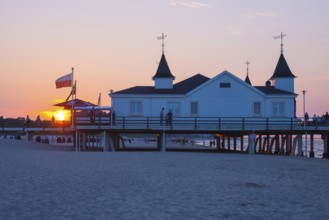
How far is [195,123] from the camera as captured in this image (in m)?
35.3

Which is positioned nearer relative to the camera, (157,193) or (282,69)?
(157,193)

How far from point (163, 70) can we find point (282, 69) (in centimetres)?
1062

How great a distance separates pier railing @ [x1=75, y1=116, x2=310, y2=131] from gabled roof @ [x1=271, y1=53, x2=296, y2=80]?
18.7ft

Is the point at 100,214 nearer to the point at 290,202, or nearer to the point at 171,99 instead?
the point at 290,202

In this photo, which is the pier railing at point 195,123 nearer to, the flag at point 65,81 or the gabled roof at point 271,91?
the gabled roof at point 271,91

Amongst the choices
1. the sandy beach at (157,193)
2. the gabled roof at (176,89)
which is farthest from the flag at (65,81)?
the sandy beach at (157,193)

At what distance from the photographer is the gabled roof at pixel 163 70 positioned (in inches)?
1603

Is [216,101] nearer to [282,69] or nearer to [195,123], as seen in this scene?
[195,123]

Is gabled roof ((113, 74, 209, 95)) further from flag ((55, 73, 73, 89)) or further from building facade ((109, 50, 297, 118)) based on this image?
flag ((55, 73, 73, 89))

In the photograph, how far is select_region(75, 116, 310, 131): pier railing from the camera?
1395 inches

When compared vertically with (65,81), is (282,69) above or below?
above

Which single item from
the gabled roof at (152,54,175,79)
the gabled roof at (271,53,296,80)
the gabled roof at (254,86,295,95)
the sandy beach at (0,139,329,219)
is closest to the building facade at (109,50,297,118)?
the gabled roof at (254,86,295,95)

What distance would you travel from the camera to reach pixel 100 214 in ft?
32.3

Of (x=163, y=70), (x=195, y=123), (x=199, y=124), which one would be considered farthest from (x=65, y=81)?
(x=199, y=124)
